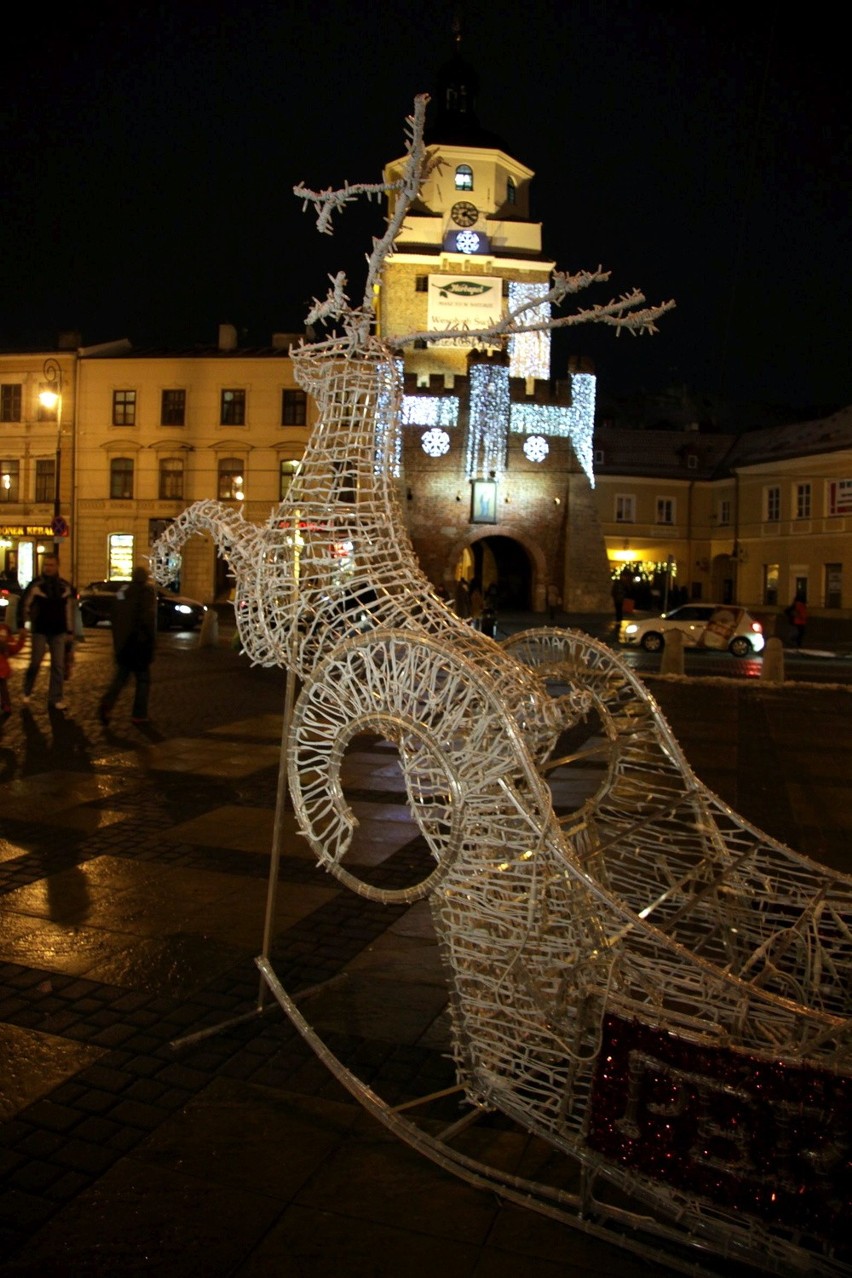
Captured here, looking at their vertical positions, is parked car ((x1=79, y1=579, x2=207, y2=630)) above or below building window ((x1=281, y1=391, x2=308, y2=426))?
below

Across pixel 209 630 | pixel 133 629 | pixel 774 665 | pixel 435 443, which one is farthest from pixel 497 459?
pixel 133 629

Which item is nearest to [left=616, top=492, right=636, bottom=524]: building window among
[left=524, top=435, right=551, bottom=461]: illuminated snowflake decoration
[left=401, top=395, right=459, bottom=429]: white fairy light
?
[left=524, top=435, right=551, bottom=461]: illuminated snowflake decoration

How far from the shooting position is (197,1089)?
11.7 feet

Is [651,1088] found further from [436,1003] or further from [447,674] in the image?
[436,1003]

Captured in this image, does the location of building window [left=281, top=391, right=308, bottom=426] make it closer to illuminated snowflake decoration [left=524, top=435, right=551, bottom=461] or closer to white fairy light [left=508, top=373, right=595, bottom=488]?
white fairy light [left=508, top=373, right=595, bottom=488]

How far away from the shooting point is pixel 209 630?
72.7ft

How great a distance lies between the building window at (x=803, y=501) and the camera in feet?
140

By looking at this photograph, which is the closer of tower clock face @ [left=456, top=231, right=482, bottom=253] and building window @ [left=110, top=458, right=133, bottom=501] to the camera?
building window @ [left=110, top=458, right=133, bottom=501]

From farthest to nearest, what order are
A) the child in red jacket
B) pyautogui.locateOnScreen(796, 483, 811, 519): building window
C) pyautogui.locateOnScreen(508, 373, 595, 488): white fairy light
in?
pyautogui.locateOnScreen(796, 483, 811, 519): building window < pyautogui.locateOnScreen(508, 373, 595, 488): white fairy light < the child in red jacket

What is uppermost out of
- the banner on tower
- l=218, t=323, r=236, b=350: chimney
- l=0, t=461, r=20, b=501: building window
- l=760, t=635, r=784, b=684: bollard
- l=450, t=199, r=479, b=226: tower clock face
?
l=450, t=199, r=479, b=226: tower clock face

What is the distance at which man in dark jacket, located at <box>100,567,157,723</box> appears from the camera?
36.0 feet

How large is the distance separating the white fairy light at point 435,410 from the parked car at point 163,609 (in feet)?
51.9

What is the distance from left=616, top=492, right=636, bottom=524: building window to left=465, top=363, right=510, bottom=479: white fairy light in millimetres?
11442

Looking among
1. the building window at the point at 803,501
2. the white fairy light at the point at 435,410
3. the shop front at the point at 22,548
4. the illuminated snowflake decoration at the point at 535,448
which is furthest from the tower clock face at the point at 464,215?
the shop front at the point at 22,548
